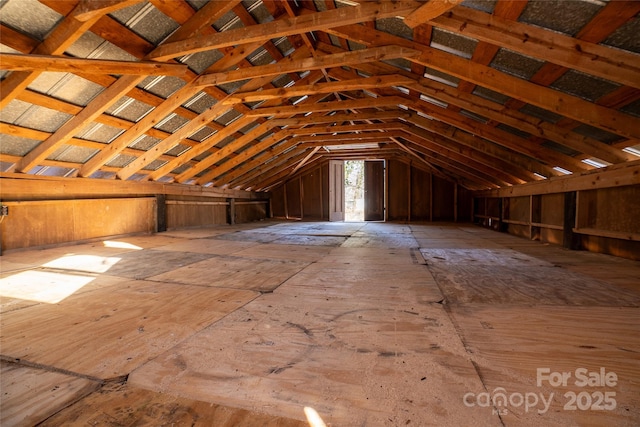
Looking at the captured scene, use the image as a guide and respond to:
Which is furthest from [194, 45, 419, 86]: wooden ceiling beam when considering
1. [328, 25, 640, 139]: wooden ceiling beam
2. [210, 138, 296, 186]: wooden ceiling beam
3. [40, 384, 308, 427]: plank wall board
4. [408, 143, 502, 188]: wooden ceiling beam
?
[408, 143, 502, 188]: wooden ceiling beam

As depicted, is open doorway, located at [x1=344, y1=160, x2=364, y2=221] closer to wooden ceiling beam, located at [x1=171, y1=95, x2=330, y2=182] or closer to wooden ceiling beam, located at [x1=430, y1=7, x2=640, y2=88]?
wooden ceiling beam, located at [x1=171, y1=95, x2=330, y2=182]

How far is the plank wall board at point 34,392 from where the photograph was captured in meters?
1.04

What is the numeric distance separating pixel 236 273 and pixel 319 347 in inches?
71.7

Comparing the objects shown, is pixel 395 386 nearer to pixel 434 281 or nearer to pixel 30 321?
pixel 434 281

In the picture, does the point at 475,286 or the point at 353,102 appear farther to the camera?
the point at 353,102

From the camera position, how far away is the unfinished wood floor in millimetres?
1072

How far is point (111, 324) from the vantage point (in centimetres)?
181

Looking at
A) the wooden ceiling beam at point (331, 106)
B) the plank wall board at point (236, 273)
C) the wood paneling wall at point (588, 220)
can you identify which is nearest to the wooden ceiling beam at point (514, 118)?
the wood paneling wall at point (588, 220)

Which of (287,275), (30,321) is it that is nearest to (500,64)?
(287,275)

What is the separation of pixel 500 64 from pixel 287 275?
320 centimetres

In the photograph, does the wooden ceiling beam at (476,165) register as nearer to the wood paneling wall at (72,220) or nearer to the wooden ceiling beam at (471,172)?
the wooden ceiling beam at (471,172)

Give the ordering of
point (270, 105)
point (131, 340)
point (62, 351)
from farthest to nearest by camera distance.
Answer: point (270, 105)
point (131, 340)
point (62, 351)

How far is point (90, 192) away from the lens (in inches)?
213

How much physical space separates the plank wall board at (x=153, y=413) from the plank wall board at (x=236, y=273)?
1.40m
